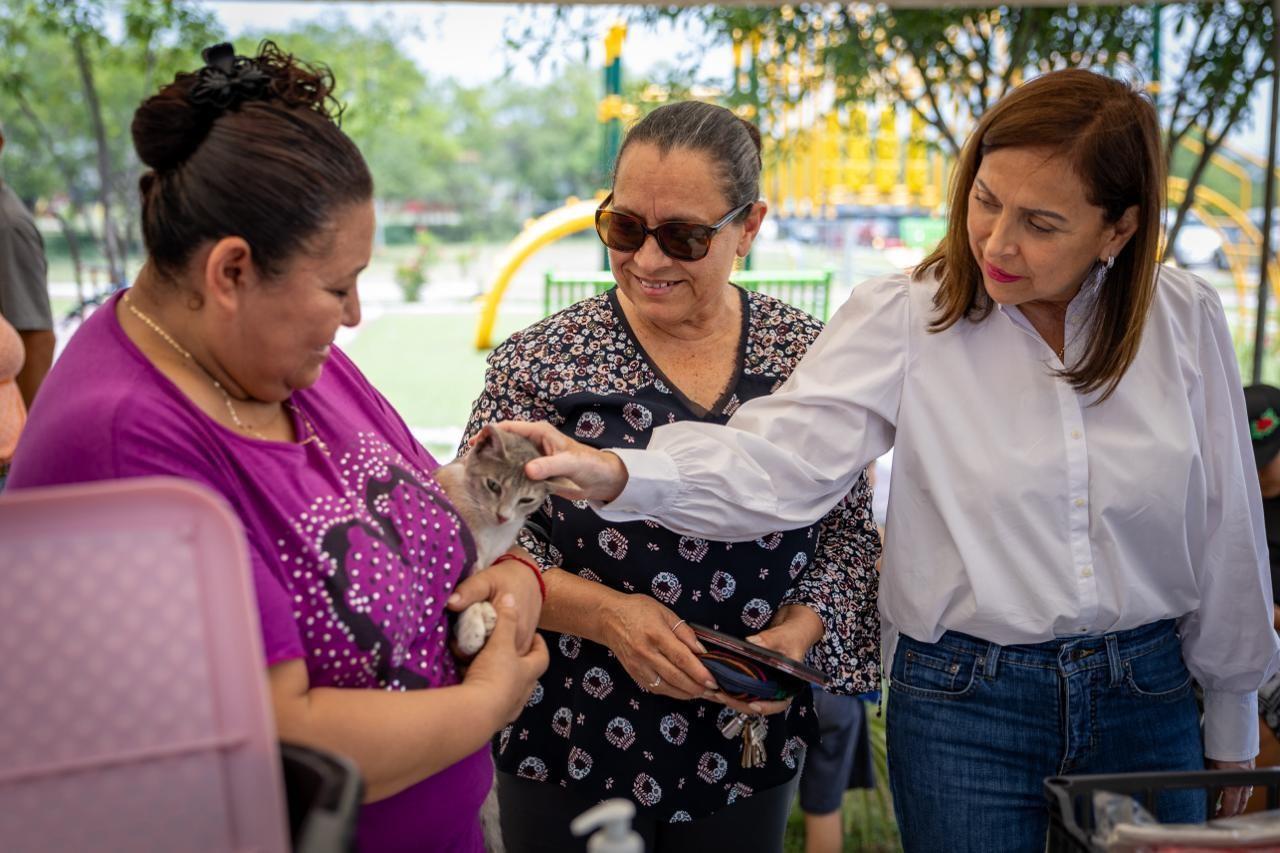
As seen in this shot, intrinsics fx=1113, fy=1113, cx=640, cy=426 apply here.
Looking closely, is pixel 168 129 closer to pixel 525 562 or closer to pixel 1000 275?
pixel 525 562

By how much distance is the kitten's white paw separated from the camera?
63.9 inches

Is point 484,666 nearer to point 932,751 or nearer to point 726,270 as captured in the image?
point 932,751

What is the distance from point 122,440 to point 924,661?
1371 mm

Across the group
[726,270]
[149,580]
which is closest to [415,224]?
[726,270]

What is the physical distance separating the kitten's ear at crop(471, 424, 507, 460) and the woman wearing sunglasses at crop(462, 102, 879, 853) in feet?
0.97

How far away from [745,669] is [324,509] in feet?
2.82

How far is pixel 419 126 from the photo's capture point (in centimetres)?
743

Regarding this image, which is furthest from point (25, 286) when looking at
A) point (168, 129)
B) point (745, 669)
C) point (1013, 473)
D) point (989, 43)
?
point (989, 43)

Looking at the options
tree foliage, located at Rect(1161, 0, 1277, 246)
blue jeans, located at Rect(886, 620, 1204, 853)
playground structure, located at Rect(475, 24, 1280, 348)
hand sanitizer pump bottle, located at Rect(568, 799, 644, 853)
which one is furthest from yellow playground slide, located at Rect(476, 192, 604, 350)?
hand sanitizer pump bottle, located at Rect(568, 799, 644, 853)

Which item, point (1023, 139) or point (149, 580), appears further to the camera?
point (1023, 139)

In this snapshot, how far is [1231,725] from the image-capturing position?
2066mm

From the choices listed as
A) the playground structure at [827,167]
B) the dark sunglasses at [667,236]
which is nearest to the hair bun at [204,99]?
the dark sunglasses at [667,236]

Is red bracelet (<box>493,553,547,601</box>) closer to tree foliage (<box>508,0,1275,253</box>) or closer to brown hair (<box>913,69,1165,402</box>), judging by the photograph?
brown hair (<box>913,69,1165,402</box>)

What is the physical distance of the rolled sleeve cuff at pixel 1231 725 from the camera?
6.75 feet
